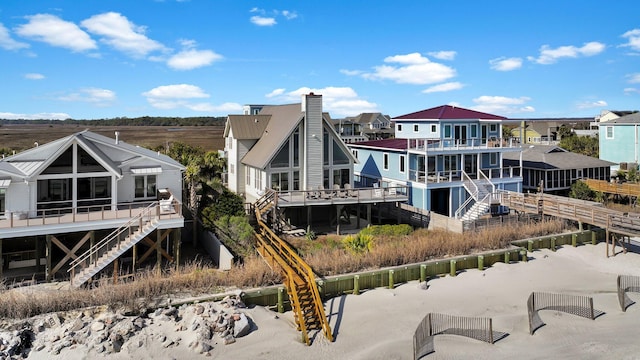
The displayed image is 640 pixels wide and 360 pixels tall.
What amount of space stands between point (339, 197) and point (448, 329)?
47.1 feet

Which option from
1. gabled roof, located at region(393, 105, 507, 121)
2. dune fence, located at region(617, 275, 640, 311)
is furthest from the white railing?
dune fence, located at region(617, 275, 640, 311)

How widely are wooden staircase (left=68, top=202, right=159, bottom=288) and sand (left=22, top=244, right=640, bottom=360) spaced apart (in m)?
5.66

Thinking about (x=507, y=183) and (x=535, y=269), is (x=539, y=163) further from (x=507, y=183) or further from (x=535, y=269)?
(x=535, y=269)

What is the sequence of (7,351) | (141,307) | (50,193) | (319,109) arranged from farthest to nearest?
(319,109) < (50,193) < (141,307) < (7,351)

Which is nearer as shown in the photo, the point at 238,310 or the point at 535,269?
the point at 238,310

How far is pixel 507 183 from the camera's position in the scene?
3600 cm

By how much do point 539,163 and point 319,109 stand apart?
71.8 ft

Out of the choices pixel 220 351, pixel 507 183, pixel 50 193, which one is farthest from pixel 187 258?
pixel 507 183

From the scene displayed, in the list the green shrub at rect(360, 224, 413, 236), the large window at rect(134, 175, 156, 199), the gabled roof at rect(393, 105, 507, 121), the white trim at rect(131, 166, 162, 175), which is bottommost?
the green shrub at rect(360, 224, 413, 236)

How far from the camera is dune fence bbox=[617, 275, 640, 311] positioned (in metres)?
18.6

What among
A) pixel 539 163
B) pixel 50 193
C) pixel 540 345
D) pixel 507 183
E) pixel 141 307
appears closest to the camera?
pixel 540 345

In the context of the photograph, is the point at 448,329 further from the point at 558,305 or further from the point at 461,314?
the point at 558,305

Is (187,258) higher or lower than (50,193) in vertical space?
lower

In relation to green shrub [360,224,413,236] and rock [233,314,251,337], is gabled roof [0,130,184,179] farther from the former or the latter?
green shrub [360,224,413,236]
